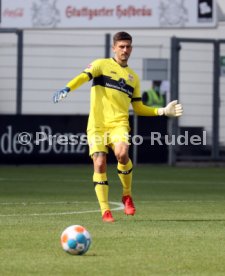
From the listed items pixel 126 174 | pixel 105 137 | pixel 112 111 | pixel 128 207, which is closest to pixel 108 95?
pixel 112 111

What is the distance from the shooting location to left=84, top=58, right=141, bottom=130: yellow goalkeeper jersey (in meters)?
13.4

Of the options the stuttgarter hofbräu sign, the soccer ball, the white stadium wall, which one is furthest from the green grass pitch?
the stuttgarter hofbräu sign

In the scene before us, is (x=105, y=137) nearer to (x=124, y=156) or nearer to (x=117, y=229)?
(x=124, y=156)

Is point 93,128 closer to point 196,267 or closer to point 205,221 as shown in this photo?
point 205,221

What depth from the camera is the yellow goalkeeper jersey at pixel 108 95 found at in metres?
13.4

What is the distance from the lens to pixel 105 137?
13367 mm

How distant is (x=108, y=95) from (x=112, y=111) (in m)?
0.19

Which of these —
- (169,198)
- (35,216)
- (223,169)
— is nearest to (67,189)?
(169,198)

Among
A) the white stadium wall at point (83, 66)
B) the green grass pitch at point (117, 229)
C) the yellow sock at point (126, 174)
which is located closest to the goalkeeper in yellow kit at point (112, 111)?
the yellow sock at point (126, 174)

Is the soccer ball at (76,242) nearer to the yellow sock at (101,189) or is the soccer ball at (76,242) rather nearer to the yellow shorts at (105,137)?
the yellow sock at (101,189)

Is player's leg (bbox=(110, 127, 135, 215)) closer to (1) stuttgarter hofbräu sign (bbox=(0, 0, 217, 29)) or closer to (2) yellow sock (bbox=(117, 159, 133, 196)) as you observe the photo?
(2) yellow sock (bbox=(117, 159, 133, 196))

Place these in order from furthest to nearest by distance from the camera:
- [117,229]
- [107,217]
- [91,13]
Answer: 1. [91,13]
2. [107,217]
3. [117,229]

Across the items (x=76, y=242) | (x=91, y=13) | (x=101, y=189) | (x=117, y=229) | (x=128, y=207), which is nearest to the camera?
(x=76, y=242)

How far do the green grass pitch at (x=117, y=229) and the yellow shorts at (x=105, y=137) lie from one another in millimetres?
816
